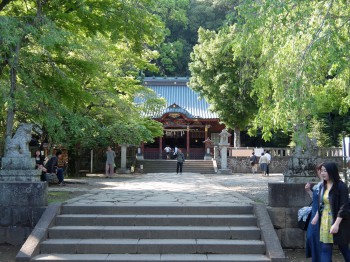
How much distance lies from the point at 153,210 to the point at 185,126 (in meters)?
26.8

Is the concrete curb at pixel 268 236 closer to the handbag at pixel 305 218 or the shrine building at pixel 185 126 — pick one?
the handbag at pixel 305 218

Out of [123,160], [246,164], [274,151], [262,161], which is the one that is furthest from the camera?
[274,151]

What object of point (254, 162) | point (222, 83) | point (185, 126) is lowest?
point (254, 162)

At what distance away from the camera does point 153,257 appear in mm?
6562

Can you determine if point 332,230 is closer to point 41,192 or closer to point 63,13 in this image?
point 41,192

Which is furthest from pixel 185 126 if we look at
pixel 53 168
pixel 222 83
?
pixel 53 168

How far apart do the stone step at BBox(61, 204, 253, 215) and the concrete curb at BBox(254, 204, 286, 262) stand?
332mm

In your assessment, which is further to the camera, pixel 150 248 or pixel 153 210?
pixel 153 210

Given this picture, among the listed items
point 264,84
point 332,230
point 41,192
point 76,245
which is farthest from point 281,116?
point 41,192

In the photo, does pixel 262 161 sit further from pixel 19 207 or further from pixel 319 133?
pixel 19 207

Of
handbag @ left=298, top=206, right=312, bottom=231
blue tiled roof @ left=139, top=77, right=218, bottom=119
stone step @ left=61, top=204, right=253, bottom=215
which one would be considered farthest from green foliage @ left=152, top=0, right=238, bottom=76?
handbag @ left=298, top=206, right=312, bottom=231

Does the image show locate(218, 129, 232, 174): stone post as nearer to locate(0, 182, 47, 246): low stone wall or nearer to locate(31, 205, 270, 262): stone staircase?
locate(31, 205, 270, 262): stone staircase

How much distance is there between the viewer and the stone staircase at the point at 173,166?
1094 inches

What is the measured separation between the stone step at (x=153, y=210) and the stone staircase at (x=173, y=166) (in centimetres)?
1926
